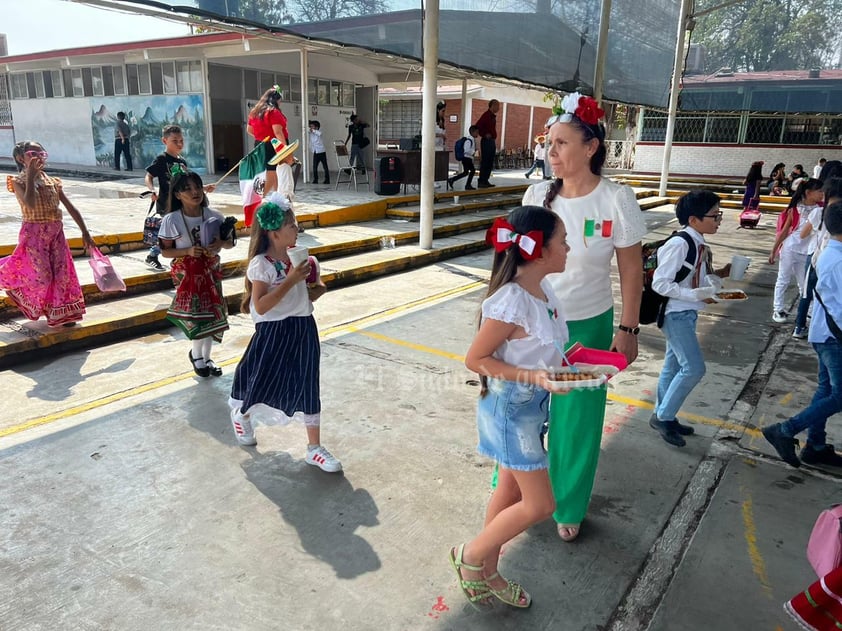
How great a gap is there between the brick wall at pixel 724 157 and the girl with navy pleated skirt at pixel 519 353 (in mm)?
25295

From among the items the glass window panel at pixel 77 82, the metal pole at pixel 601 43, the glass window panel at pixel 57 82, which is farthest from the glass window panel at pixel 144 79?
the metal pole at pixel 601 43

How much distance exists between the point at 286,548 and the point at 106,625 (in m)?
0.73

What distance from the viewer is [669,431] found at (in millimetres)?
3746

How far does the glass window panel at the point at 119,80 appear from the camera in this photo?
19.2 metres

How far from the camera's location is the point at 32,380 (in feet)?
14.8

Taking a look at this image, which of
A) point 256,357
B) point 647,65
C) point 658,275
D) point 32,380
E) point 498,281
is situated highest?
point 647,65

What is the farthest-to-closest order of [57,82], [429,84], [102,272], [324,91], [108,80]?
[57,82], [108,80], [324,91], [429,84], [102,272]

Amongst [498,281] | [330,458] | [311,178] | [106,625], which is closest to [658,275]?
[498,281]

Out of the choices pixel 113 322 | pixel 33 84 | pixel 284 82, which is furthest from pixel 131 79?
pixel 113 322

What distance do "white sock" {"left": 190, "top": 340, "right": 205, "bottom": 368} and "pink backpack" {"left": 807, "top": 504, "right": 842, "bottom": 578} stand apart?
3900 mm

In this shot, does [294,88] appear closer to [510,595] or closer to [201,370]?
[201,370]

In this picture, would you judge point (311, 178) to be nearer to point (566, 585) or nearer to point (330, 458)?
point (330, 458)

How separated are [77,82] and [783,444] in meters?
24.1

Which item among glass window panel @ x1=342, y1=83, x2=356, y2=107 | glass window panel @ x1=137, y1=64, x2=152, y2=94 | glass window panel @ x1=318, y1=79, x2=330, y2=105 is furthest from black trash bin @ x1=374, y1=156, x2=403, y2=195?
glass window panel @ x1=137, y1=64, x2=152, y2=94
